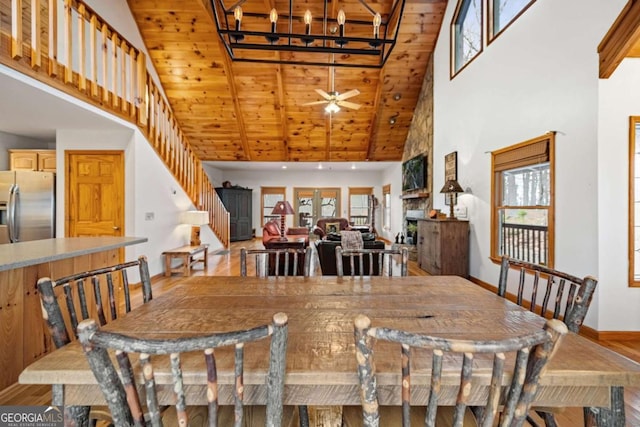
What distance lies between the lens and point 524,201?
3.59 meters

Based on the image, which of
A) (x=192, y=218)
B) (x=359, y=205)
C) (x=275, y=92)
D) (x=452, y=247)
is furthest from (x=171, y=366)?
(x=359, y=205)

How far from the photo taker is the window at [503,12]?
358 centimetres

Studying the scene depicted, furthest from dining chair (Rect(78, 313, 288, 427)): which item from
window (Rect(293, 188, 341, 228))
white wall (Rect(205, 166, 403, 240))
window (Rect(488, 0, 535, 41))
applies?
window (Rect(293, 188, 341, 228))

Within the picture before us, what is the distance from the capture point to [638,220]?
8.77 ft

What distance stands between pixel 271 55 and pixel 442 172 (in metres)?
4.11

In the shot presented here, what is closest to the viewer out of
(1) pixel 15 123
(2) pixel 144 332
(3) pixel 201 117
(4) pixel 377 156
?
(2) pixel 144 332

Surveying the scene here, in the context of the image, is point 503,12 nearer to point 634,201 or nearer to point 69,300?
point 634,201

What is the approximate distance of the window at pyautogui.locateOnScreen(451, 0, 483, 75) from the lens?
4.61m

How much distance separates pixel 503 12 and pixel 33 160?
705 cm

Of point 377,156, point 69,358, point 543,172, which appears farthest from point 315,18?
point 69,358

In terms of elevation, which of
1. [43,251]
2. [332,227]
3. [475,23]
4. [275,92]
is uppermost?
[475,23]

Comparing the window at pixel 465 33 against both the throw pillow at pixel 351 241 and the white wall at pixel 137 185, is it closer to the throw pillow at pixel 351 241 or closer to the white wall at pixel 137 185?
the throw pillow at pixel 351 241

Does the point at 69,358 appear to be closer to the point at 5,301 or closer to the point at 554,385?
the point at 554,385

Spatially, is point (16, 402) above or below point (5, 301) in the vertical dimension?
below
